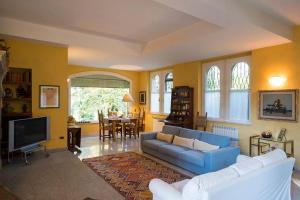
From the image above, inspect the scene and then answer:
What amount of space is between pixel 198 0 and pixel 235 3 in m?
0.77

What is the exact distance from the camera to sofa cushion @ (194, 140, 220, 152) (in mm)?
4254

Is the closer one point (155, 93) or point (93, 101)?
point (93, 101)

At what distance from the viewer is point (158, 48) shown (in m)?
5.50

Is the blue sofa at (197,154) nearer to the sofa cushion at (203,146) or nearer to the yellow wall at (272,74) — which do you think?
the sofa cushion at (203,146)

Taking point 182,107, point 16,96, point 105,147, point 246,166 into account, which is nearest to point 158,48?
point 182,107

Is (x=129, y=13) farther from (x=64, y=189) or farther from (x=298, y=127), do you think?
(x=298, y=127)

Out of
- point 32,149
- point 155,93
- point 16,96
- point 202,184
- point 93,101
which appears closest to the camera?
point 202,184

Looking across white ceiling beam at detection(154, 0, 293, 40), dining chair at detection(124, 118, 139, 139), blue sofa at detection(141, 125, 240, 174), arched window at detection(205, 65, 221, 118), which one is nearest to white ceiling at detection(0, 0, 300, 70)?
white ceiling beam at detection(154, 0, 293, 40)

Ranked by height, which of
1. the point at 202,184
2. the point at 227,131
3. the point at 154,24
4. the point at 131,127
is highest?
the point at 154,24

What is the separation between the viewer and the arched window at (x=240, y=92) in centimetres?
555

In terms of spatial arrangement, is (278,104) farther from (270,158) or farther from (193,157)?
(270,158)

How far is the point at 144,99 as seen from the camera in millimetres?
9359

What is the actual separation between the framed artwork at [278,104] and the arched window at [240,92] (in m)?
0.54

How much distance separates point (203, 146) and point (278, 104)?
79.6 inches
